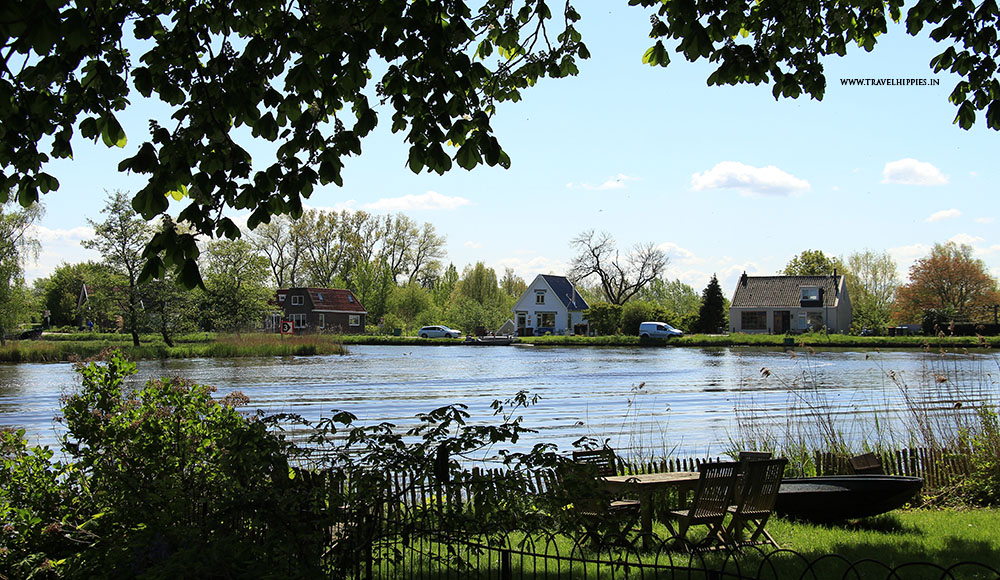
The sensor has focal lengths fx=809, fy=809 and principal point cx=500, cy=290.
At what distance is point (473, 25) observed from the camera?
291 inches

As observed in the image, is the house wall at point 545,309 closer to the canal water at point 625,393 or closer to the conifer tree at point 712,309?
the conifer tree at point 712,309

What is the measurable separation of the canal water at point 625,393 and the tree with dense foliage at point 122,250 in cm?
830

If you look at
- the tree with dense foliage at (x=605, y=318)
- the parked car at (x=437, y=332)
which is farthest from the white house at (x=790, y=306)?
the parked car at (x=437, y=332)

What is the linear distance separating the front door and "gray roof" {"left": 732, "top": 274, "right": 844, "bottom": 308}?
683 mm

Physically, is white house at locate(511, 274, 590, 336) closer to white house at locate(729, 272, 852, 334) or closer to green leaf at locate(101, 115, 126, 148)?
white house at locate(729, 272, 852, 334)

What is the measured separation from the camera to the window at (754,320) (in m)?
73.1

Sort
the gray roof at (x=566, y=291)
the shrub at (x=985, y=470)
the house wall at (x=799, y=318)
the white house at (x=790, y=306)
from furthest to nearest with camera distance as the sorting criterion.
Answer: the gray roof at (x=566, y=291) → the white house at (x=790, y=306) → the house wall at (x=799, y=318) → the shrub at (x=985, y=470)

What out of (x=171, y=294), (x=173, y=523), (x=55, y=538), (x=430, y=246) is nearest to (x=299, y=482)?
(x=173, y=523)

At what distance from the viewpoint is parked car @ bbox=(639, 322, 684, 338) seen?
63625mm

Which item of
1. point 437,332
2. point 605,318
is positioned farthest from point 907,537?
point 437,332

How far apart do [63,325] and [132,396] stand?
98.6 m

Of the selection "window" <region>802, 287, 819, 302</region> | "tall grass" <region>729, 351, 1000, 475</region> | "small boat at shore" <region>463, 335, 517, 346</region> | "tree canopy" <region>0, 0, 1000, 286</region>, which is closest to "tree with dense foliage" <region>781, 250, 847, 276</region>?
"window" <region>802, 287, 819, 302</region>

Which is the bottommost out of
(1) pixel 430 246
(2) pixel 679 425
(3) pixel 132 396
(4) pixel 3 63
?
(2) pixel 679 425

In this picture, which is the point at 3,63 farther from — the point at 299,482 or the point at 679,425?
the point at 679,425
